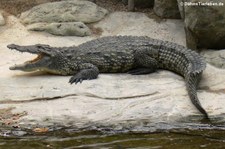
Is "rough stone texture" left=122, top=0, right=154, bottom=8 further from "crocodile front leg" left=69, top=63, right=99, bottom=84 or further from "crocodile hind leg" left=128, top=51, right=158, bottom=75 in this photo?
"crocodile front leg" left=69, top=63, right=99, bottom=84

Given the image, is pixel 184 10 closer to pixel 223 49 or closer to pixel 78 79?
pixel 223 49

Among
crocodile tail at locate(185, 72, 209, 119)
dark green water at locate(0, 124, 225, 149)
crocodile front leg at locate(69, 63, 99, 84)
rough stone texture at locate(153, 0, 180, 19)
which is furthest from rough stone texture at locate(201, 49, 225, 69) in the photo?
dark green water at locate(0, 124, 225, 149)

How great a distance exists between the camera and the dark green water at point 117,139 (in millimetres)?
5367

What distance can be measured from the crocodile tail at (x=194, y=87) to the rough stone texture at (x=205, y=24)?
46.1 inches

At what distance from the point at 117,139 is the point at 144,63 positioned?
7.11 feet

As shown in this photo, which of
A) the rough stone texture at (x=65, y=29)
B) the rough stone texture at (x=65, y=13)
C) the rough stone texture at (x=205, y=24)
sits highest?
the rough stone texture at (x=205, y=24)

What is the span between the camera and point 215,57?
7.70 metres

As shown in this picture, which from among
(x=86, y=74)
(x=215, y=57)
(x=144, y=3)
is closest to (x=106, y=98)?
(x=86, y=74)

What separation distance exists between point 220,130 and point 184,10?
2671 mm

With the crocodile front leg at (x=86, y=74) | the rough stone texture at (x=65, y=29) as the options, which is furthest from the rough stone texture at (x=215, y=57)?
the rough stone texture at (x=65, y=29)

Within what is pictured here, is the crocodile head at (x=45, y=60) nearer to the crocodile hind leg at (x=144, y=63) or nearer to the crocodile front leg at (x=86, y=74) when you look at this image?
the crocodile front leg at (x=86, y=74)

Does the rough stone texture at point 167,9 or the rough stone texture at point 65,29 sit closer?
→ the rough stone texture at point 65,29

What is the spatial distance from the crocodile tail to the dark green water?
0.33 meters

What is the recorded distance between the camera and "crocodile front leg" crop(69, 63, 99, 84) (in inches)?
271
